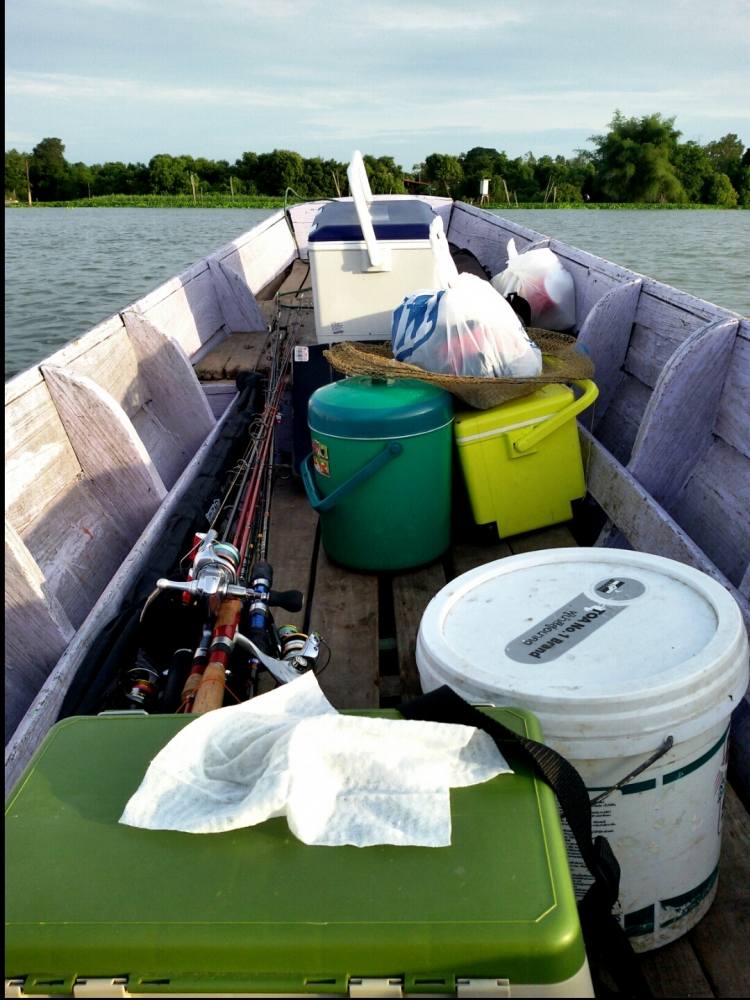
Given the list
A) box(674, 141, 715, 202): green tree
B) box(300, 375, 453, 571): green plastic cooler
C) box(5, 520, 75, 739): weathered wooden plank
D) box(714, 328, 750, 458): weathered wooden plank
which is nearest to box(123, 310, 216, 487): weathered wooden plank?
box(300, 375, 453, 571): green plastic cooler

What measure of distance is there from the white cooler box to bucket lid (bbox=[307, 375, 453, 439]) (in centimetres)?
103

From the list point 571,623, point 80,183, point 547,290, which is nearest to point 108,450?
point 571,623

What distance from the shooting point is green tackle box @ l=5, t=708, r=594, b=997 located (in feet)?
3.14

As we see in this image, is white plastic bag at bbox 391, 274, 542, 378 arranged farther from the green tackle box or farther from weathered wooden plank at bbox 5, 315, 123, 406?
the green tackle box

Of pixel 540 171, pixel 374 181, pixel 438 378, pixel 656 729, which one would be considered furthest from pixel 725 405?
pixel 540 171

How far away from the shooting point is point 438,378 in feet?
9.29

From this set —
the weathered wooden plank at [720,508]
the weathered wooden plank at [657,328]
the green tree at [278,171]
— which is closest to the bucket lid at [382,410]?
the weathered wooden plank at [720,508]

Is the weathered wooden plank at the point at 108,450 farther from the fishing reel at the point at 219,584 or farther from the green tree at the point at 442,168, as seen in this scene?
the green tree at the point at 442,168

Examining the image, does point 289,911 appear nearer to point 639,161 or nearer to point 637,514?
point 637,514

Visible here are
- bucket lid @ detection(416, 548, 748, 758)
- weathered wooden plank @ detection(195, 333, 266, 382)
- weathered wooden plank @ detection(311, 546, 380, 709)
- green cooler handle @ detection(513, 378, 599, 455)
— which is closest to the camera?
bucket lid @ detection(416, 548, 748, 758)

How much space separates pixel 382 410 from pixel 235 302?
3.62 m

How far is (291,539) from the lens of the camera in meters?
3.41

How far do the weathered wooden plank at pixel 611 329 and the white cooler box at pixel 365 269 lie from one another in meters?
0.73

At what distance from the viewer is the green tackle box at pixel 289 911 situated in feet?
3.14
